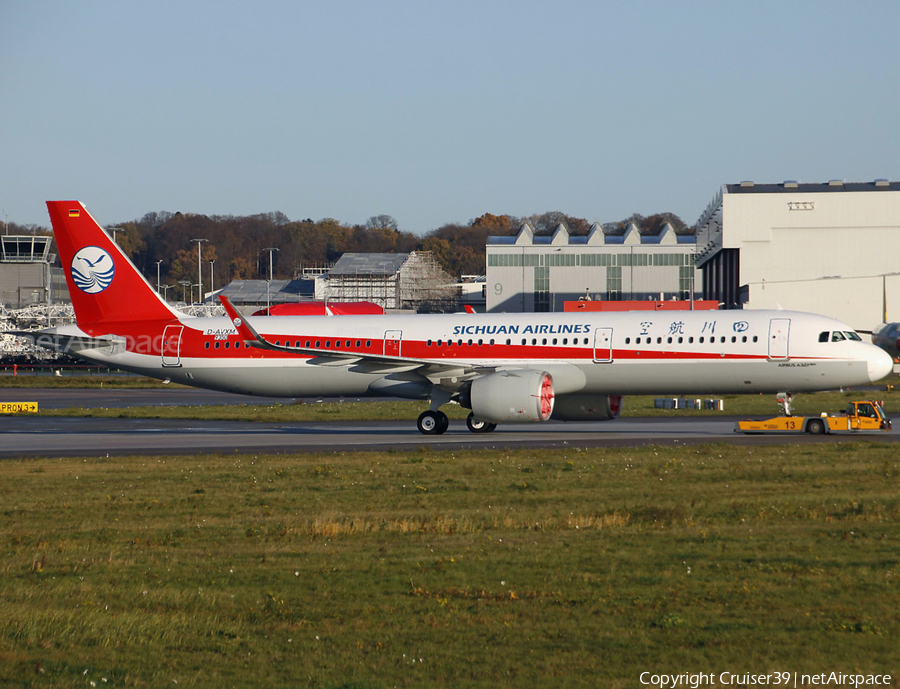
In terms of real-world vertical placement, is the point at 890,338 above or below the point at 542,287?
below

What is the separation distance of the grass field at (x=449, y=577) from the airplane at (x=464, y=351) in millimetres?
9954

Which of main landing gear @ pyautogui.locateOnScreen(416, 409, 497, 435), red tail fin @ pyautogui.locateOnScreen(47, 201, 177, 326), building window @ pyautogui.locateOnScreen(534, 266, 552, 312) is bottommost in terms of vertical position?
main landing gear @ pyautogui.locateOnScreen(416, 409, 497, 435)

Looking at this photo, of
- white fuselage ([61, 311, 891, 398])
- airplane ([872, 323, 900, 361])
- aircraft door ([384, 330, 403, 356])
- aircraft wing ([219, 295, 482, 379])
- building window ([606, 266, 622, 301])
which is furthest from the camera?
building window ([606, 266, 622, 301])

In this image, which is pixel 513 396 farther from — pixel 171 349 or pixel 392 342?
pixel 171 349

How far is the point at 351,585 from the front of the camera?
42.2 feet

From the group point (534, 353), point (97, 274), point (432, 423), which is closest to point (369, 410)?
point (432, 423)

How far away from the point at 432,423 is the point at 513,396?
16.0ft

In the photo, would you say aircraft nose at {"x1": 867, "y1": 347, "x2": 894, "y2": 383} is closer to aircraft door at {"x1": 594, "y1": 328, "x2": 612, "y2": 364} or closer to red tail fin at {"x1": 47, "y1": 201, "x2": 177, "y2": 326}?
aircraft door at {"x1": 594, "y1": 328, "x2": 612, "y2": 364}

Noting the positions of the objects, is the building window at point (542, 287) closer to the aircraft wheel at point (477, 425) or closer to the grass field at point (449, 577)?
the aircraft wheel at point (477, 425)

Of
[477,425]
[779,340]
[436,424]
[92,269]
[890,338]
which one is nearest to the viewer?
[779,340]

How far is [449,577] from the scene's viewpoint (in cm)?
1318

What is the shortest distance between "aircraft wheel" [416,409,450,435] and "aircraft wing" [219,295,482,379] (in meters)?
1.78

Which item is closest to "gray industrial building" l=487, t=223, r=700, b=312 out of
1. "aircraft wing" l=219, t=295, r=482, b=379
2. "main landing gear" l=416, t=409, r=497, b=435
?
"main landing gear" l=416, t=409, r=497, b=435

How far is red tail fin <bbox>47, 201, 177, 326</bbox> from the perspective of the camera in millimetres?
39906
